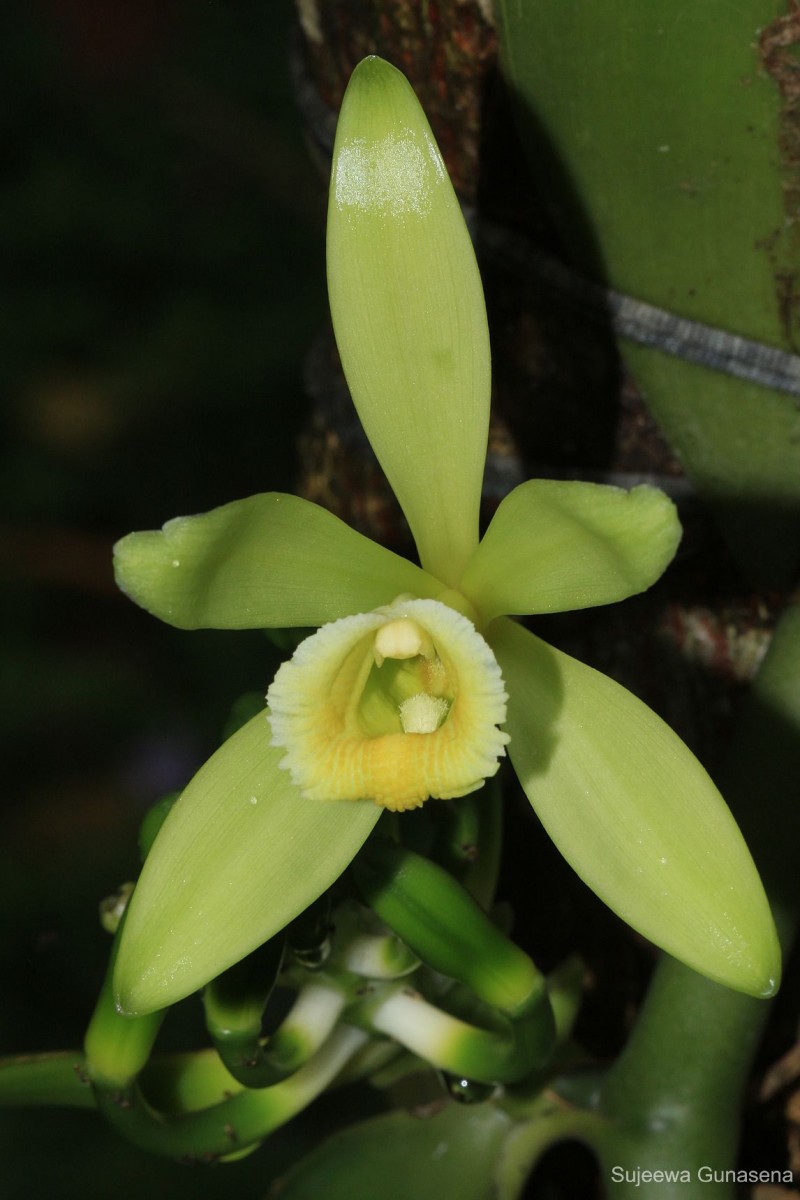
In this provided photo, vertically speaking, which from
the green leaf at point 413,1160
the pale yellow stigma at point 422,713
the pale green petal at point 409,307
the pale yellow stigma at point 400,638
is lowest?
the green leaf at point 413,1160

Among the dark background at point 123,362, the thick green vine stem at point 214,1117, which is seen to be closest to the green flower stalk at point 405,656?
the thick green vine stem at point 214,1117

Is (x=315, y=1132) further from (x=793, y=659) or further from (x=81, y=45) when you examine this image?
(x=81, y=45)

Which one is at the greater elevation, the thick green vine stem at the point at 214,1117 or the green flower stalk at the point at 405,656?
the green flower stalk at the point at 405,656

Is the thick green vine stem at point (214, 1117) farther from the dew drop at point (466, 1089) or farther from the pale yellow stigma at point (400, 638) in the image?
the pale yellow stigma at point (400, 638)

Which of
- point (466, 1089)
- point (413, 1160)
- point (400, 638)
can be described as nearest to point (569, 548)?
point (400, 638)

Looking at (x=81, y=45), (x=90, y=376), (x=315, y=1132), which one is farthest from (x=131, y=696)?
(x=81, y=45)

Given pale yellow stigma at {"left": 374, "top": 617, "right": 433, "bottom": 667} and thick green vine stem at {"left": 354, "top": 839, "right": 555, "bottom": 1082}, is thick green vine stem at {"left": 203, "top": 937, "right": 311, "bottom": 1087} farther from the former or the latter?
pale yellow stigma at {"left": 374, "top": 617, "right": 433, "bottom": 667}

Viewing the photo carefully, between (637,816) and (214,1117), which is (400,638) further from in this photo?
(214,1117)
